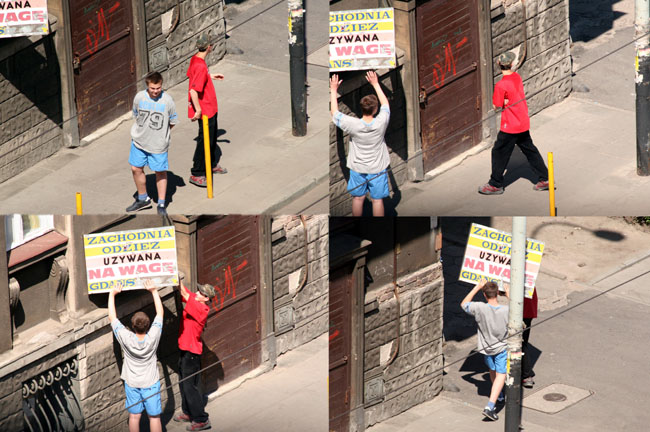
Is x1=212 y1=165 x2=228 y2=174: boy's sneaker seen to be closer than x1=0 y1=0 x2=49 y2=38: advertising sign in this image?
No

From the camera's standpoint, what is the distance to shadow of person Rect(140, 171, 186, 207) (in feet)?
62.2

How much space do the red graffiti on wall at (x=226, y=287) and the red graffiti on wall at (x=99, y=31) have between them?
9.74 ft

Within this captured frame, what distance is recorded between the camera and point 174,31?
1945 centimetres

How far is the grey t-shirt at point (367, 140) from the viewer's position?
1789 centimetres

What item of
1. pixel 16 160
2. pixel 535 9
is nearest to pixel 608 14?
pixel 535 9

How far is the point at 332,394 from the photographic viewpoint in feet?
62.7

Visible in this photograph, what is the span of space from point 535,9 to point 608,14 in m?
1.33

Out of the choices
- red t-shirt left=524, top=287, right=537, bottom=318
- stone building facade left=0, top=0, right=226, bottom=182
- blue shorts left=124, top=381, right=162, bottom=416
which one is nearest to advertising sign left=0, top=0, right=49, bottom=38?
stone building facade left=0, top=0, right=226, bottom=182

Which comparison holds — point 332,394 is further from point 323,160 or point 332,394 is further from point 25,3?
point 25,3

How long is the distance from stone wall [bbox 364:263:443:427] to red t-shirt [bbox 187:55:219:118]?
2.85 meters

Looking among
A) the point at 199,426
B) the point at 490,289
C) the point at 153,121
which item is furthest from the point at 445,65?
the point at 199,426

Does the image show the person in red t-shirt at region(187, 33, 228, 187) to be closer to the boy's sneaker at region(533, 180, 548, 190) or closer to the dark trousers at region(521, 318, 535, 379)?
the boy's sneaker at region(533, 180, 548, 190)

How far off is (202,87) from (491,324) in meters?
4.21

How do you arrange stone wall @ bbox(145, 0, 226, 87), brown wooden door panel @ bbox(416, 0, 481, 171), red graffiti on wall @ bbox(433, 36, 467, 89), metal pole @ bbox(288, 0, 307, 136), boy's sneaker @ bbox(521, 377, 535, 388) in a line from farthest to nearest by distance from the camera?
metal pole @ bbox(288, 0, 307, 136)
stone wall @ bbox(145, 0, 226, 87)
boy's sneaker @ bbox(521, 377, 535, 388)
red graffiti on wall @ bbox(433, 36, 467, 89)
brown wooden door panel @ bbox(416, 0, 481, 171)
